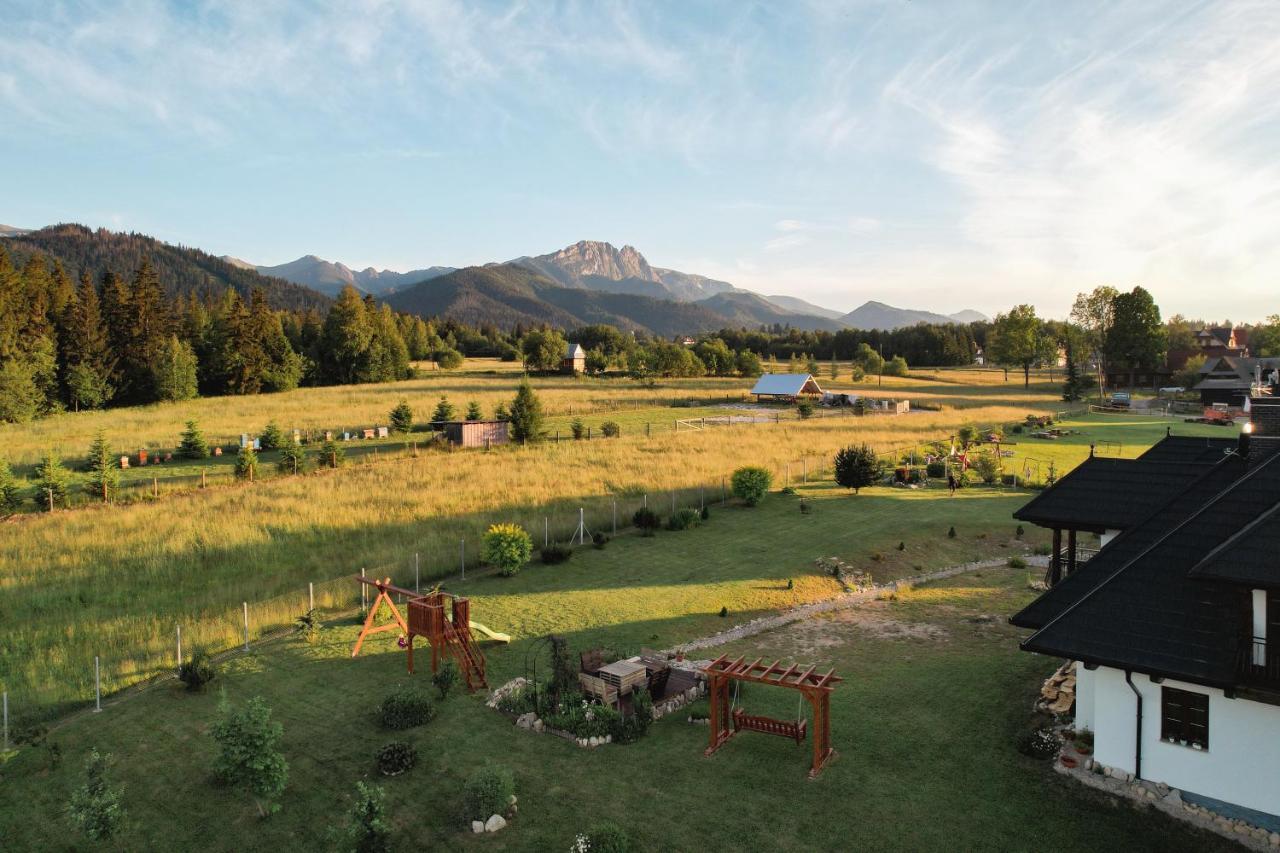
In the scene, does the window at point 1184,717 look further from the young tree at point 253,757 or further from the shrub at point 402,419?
the shrub at point 402,419

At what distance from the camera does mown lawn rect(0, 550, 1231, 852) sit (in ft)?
33.2

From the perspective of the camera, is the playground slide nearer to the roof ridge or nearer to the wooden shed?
the roof ridge

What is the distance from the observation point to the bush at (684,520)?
28.2 metres

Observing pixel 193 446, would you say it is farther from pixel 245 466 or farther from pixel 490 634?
pixel 490 634

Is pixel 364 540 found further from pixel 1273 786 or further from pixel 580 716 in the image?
pixel 1273 786

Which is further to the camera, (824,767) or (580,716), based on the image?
(580,716)

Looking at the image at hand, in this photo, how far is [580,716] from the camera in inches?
525

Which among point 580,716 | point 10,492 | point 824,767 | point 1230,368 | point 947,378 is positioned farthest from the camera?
point 947,378

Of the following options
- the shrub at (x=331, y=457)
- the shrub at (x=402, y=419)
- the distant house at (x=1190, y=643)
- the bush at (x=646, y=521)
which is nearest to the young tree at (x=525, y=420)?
the shrub at (x=402, y=419)

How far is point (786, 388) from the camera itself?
275 ft

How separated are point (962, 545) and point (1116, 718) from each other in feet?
53.6

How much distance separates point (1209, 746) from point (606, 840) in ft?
27.5

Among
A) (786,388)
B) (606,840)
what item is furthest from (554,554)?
(786,388)

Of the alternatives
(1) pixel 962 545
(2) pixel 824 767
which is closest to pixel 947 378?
(1) pixel 962 545
